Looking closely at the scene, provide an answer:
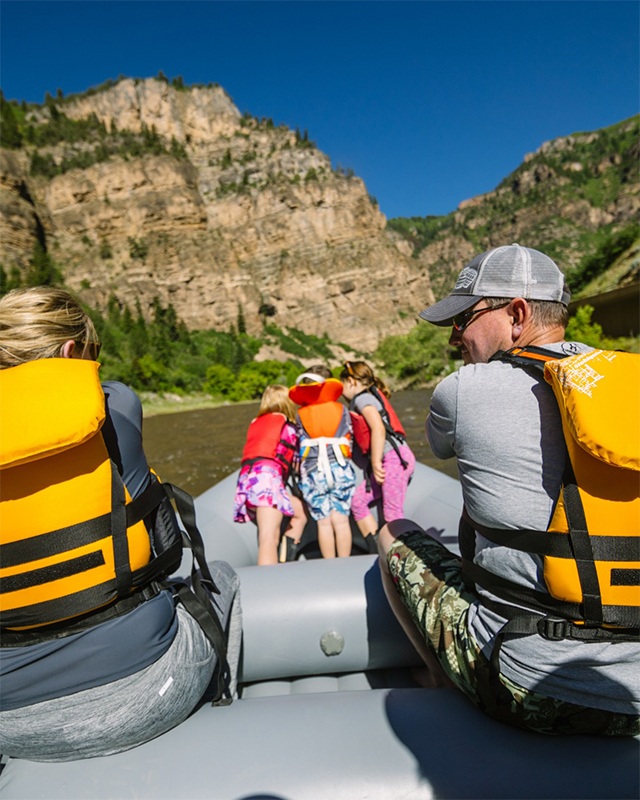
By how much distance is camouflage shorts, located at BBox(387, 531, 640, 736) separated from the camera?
1.04 m

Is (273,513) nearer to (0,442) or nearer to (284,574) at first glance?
(284,574)

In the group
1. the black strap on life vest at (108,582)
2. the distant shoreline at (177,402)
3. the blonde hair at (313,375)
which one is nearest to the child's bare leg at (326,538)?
the blonde hair at (313,375)

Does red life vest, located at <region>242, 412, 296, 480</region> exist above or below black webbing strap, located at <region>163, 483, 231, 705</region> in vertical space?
above

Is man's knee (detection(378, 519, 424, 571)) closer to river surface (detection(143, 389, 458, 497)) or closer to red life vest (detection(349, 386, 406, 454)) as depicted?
red life vest (detection(349, 386, 406, 454))

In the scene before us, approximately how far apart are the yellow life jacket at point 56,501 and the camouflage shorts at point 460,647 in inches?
34.9

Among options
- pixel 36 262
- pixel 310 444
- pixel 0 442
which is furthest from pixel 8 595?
pixel 36 262

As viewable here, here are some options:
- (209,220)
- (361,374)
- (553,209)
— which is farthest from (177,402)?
(553,209)

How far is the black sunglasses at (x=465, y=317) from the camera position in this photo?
1.30 metres

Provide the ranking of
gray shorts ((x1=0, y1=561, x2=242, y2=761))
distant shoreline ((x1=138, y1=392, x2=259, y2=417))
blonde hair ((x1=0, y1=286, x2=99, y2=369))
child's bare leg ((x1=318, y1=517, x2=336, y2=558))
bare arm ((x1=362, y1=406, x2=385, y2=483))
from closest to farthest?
gray shorts ((x1=0, y1=561, x2=242, y2=761)), blonde hair ((x1=0, y1=286, x2=99, y2=369)), child's bare leg ((x1=318, y1=517, x2=336, y2=558)), bare arm ((x1=362, y1=406, x2=385, y2=483)), distant shoreline ((x1=138, y1=392, x2=259, y2=417))

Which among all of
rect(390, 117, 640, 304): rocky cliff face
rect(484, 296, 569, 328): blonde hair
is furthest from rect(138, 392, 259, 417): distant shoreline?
rect(390, 117, 640, 304): rocky cliff face

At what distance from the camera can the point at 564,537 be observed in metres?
1.03

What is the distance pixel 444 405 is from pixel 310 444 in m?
1.78

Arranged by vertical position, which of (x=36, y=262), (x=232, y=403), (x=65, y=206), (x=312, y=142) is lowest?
(x=232, y=403)

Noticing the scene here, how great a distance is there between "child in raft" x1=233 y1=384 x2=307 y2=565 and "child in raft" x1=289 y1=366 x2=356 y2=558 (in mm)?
112
